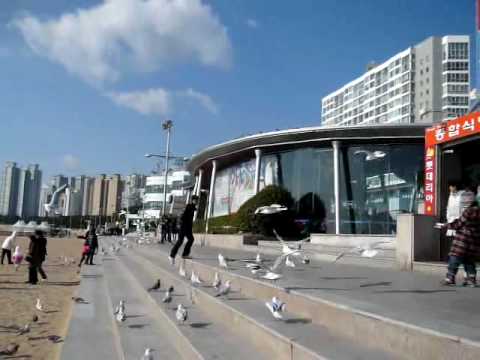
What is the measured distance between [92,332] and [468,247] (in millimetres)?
5664

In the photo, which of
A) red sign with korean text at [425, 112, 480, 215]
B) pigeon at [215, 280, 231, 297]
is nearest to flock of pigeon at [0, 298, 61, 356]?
pigeon at [215, 280, 231, 297]

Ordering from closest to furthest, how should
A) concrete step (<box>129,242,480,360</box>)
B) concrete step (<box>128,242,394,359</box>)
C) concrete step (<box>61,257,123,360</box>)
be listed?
concrete step (<box>129,242,480,360</box>)
concrete step (<box>128,242,394,359</box>)
concrete step (<box>61,257,123,360</box>)

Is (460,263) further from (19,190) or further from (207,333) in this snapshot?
(19,190)

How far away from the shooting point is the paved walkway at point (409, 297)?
3.83 metres

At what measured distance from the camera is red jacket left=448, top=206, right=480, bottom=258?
690 centimetres

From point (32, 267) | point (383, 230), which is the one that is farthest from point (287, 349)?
point (383, 230)

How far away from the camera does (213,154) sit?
1394 inches

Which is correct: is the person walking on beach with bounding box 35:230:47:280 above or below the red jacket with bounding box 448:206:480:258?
below

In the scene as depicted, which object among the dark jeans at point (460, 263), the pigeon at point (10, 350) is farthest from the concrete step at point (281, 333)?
the dark jeans at point (460, 263)

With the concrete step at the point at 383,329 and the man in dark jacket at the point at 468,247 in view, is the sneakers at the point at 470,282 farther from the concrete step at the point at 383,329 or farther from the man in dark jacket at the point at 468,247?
the concrete step at the point at 383,329

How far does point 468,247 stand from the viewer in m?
6.89

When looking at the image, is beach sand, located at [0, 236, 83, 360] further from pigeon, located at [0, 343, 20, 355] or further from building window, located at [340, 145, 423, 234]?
building window, located at [340, 145, 423, 234]

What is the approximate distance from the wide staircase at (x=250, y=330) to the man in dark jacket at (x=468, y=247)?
168 cm

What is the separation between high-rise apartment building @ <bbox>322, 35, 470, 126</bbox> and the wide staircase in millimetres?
92355
